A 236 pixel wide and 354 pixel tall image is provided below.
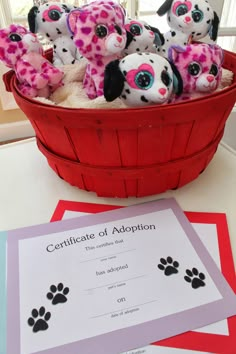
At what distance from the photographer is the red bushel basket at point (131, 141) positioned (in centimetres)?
36

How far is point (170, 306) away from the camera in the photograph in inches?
13.5

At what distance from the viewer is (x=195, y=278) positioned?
1.21ft

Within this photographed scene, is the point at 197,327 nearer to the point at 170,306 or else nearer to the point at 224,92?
the point at 170,306

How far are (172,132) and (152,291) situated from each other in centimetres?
20

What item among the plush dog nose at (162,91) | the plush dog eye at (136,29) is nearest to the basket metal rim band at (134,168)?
the plush dog nose at (162,91)

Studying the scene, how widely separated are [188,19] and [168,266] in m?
0.37

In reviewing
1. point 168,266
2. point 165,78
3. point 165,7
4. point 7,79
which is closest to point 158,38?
point 165,7

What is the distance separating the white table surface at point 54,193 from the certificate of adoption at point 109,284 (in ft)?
0.11

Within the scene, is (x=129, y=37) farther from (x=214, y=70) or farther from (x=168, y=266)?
(x=168, y=266)

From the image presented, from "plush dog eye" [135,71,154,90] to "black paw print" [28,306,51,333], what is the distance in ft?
0.95

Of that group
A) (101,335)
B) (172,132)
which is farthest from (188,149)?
(101,335)

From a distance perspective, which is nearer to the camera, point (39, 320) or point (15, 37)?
point (39, 320)

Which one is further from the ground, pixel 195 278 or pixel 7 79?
pixel 7 79

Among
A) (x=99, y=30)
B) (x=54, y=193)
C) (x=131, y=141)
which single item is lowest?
(x=54, y=193)
